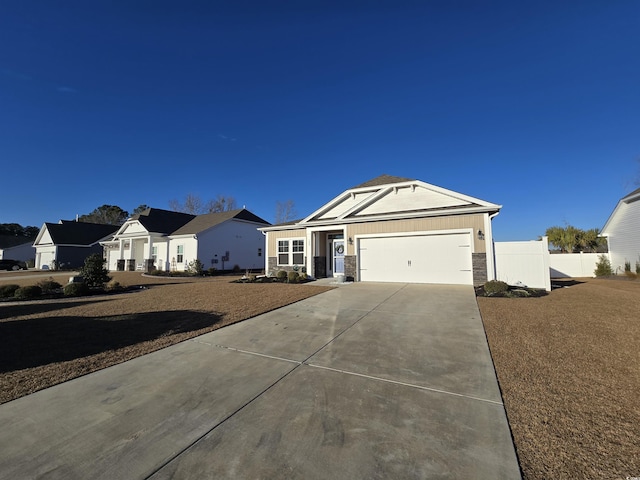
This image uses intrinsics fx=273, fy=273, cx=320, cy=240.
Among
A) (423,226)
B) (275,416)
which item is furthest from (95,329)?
(423,226)

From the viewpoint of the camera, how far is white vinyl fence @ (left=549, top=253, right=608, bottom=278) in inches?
729

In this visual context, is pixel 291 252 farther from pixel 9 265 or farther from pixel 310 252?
pixel 9 265

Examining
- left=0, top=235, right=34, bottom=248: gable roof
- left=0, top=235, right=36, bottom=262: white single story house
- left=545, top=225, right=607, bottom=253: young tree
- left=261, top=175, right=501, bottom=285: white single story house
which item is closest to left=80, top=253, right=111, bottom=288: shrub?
left=261, top=175, right=501, bottom=285: white single story house

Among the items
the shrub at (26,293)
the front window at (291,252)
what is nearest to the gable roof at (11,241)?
the shrub at (26,293)

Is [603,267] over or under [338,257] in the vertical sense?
under

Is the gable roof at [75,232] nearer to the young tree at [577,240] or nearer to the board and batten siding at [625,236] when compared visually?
the board and batten siding at [625,236]

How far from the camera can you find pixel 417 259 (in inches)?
508

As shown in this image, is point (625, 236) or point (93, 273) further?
point (625, 236)

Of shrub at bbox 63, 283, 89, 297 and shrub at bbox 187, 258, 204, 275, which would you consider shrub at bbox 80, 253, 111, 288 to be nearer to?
shrub at bbox 63, 283, 89, 297

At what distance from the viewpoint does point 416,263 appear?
1290 centimetres

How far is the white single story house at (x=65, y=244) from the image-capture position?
31.9m

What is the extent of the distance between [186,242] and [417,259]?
1985 centimetres

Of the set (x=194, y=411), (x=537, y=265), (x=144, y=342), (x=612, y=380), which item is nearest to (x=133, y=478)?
(x=194, y=411)

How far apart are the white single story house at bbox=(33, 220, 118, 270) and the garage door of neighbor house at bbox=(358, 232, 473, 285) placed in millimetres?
35871
